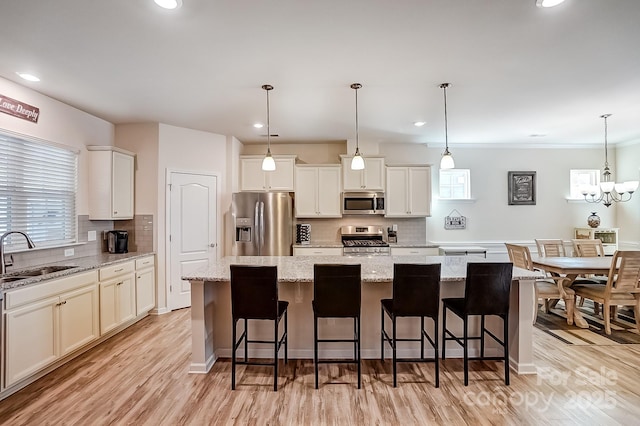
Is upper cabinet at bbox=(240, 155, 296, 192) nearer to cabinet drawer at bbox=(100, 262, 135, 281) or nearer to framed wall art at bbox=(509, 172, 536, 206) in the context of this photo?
cabinet drawer at bbox=(100, 262, 135, 281)

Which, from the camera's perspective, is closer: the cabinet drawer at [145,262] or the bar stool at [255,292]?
the bar stool at [255,292]

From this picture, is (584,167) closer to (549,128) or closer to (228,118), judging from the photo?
(549,128)

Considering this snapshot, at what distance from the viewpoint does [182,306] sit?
4.66 m

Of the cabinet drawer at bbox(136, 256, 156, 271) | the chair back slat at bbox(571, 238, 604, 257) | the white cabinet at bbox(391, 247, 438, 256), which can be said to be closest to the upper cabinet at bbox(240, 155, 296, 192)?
the cabinet drawer at bbox(136, 256, 156, 271)

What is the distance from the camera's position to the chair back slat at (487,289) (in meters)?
2.48

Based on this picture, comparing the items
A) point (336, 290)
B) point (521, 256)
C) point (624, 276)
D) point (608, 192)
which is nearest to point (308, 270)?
point (336, 290)

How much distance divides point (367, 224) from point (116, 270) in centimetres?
387

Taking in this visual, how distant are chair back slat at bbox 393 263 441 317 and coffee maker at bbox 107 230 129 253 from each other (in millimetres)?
3640

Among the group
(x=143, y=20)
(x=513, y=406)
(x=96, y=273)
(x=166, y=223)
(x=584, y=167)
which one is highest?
(x=143, y=20)

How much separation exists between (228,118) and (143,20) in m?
2.15

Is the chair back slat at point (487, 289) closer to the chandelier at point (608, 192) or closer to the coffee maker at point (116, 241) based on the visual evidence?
the chandelier at point (608, 192)

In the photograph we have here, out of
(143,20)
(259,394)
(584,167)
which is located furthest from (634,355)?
(143,20)

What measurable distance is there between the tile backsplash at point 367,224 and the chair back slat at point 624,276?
8.43 ft

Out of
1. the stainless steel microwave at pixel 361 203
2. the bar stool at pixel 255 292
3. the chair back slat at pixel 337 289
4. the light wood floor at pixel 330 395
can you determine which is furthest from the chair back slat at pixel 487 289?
the stainless steel microwave at pixel 361 203
